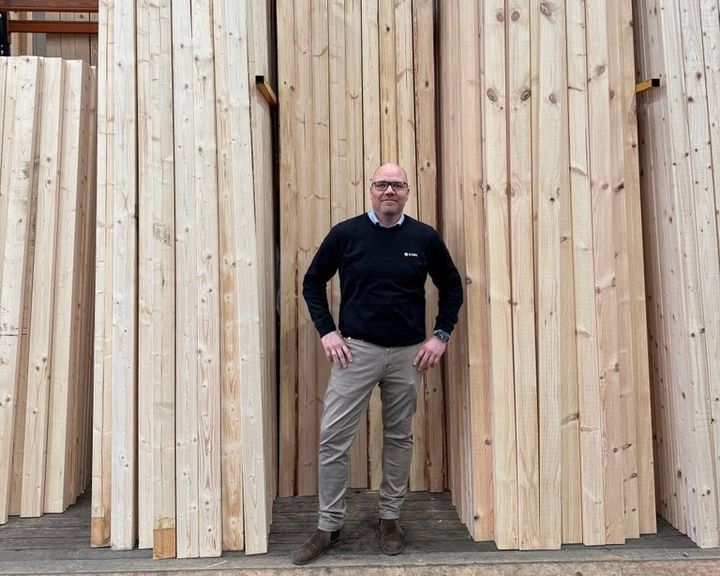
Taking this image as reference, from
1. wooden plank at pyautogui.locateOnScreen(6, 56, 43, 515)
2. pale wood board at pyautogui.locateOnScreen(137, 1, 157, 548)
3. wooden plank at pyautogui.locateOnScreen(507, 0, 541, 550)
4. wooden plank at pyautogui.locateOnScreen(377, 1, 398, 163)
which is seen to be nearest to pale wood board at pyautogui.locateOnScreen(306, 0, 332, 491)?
wooden plank at pyautogui.locateOnScreen(377, 1, 398, 163)

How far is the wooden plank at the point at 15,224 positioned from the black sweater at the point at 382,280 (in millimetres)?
1954

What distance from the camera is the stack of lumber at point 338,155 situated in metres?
3.85

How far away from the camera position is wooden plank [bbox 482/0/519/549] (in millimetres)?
3146

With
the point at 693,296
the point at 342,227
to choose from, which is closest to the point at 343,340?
the point at 342,227

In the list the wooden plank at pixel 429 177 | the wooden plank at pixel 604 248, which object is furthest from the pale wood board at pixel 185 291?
the wooden plank at pixel 604 248

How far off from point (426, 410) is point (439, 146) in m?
1.89

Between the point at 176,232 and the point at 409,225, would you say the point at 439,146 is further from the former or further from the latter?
the point at 176,232

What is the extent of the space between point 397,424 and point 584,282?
136 cm

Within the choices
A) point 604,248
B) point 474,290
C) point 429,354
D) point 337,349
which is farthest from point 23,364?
point 604,248

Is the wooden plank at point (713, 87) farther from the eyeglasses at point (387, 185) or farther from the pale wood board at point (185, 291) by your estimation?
the pale wood board at point (185, 291)

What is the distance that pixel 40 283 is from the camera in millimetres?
3625

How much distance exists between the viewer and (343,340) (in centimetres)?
307

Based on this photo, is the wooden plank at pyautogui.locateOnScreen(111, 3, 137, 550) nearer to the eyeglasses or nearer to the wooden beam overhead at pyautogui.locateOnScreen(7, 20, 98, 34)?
the eyeglasses

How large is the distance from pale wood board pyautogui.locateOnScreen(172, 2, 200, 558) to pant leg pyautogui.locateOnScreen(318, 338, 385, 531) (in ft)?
2.34
